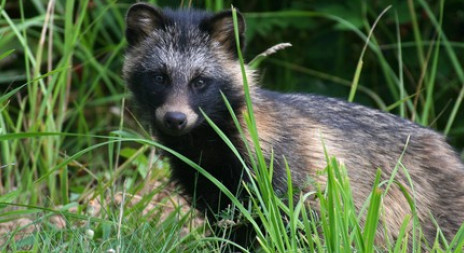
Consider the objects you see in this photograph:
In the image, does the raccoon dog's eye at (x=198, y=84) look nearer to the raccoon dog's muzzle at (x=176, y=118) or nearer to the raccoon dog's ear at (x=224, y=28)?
the raccoon dog's muzzle at (x=176, y=118)

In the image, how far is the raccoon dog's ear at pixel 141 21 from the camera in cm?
487

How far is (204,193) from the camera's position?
4.86m

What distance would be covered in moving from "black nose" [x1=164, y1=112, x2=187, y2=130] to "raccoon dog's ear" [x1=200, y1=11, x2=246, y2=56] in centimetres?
59

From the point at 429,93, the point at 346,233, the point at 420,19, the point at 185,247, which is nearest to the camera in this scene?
the point at 346,233

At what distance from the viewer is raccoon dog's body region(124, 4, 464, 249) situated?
468 centimetres

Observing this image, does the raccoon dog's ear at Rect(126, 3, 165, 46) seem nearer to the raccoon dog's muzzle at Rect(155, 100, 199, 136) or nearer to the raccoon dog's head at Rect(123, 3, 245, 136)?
the raccoon dog's head at Rect(123, 3, 245, 136)

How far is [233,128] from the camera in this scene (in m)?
4.79

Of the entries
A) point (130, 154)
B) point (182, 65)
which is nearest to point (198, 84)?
point (182, 65)

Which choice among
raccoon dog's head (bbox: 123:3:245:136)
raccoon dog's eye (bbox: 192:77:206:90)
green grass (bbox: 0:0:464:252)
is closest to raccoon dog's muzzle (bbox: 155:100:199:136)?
raccoon dog's head (bbox: 123:3:245:136)

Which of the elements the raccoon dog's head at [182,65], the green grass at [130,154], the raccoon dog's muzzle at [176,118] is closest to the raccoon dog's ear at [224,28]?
the raccoon dog's head at [182,65]

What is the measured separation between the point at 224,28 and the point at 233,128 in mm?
539

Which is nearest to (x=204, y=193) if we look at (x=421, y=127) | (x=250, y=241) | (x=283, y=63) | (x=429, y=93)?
(x=250, y=241)

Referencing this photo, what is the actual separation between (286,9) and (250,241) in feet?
12.0

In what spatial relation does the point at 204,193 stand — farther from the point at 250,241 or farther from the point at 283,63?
the point at 283,63
